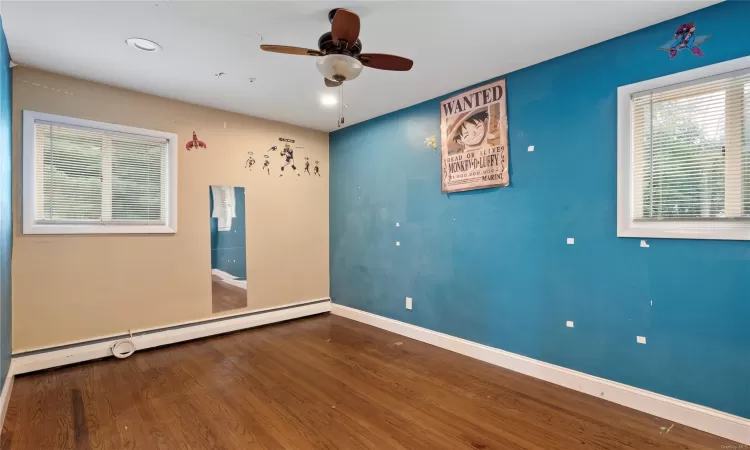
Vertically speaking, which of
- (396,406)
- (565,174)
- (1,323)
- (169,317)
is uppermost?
(565,174)

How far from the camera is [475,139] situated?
3326mm

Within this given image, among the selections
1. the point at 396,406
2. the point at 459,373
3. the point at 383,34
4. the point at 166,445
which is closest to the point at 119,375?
the point at 166,445

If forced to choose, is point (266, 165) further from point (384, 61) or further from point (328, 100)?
point (384, 61)

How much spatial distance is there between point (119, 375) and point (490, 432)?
2.97 metres

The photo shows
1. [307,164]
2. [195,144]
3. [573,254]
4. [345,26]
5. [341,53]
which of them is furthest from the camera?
[307,164]

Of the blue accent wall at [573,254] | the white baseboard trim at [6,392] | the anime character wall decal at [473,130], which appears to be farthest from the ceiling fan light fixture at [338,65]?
the white baseboard trim at [6,392]

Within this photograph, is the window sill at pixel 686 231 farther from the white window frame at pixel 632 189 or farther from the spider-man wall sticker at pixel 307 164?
the spider-man wall sticker at pixel 307 164

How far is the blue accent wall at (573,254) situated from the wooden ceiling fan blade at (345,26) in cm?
132

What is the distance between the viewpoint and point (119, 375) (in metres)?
2.94

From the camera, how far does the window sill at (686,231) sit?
6.75 ft

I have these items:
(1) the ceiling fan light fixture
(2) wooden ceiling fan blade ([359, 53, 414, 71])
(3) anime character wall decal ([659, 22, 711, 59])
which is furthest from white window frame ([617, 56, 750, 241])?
(1) the ceiling fan light fixture

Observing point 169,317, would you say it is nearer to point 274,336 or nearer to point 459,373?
point 274,336

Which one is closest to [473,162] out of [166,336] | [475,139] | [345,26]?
[475,139]

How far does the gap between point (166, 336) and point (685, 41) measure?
498cm
